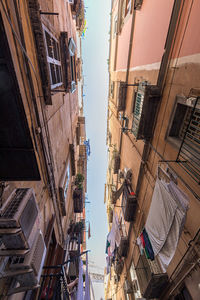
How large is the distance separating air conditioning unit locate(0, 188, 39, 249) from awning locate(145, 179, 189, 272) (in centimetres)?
366

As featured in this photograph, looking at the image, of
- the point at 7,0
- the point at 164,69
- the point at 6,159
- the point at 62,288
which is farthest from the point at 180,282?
the point at 7,0

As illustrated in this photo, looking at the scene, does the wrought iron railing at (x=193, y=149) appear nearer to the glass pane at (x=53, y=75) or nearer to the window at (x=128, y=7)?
the glass pane at (x=53, y=75)

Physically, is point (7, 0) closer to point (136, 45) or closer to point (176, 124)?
point (176, 124)

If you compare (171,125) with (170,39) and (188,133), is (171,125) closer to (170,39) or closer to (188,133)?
(188,133)

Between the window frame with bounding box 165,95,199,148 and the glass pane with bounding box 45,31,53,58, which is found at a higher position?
the glass pane with bounding box 45,31,53,58

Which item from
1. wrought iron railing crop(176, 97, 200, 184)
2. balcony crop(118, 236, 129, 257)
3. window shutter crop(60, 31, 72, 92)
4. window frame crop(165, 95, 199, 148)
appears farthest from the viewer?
balcony crop(118, 236, 129, 257)

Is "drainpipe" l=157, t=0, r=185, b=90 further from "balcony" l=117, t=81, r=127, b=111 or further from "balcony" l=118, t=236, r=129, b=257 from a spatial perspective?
"balcony" l=118, t=236, r=129, b=257

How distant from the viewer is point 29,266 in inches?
111

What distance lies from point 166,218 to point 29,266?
3763 millimetres

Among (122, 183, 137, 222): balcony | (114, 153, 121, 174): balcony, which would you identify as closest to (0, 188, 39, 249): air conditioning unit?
(122, 183, 137, 222): balcony

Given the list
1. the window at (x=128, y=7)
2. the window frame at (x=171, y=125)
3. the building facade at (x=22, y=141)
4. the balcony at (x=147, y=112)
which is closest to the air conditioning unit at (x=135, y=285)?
the building facade at (x=22, y=141)

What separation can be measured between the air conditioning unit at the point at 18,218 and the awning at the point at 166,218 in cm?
366

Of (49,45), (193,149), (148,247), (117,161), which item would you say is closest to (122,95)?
(117,161)

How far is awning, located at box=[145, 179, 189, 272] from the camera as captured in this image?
3.55 m
